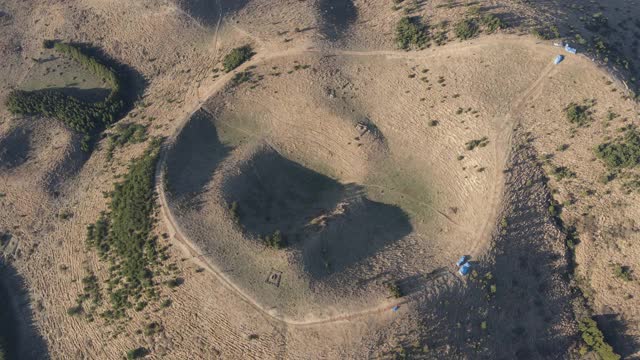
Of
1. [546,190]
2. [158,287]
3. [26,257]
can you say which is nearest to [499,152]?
[546,190]

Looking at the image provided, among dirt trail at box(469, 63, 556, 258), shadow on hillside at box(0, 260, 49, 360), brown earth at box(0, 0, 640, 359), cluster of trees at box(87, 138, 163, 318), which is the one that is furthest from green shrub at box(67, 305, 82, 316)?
dirt trail at box(469, 63, 556, 258)

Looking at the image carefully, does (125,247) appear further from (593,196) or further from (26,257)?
(593,196)

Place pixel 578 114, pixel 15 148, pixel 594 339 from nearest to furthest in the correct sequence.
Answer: pixel 594 339 < pixel 578 114 < pixel 15 148

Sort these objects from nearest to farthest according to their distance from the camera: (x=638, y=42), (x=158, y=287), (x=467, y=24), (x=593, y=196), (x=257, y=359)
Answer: (x=257, y=359)
(x=158, y=287)
(x=593, y=196)
(x=467, y=24)
(x=638, y=42)

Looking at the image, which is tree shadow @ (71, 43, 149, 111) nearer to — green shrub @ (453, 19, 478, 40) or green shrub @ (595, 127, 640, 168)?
green shrub @ (453, 19, 478, 40)

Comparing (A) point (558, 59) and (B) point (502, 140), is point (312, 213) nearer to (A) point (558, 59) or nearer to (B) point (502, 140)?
(B) point (502, 140)

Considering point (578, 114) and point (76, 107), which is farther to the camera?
point (76, 107)

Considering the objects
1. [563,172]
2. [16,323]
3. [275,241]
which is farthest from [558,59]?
[16,323]

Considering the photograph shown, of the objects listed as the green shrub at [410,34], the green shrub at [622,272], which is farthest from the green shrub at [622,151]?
the green shrub at [410,34]
